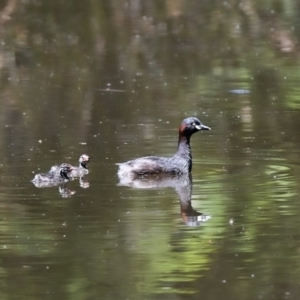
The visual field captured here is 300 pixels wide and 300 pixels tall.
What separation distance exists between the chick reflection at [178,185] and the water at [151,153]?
1.0 inches

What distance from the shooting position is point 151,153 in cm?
1171

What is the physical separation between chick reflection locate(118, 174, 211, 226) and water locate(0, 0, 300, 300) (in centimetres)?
3

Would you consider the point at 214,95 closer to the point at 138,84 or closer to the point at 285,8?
the point at 138,84

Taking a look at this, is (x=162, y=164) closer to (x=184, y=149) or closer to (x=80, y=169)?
(x=184, y=149)

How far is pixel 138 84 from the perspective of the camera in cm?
1697

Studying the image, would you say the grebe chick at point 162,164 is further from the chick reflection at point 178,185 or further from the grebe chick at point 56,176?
the grebe chick at point 56,176

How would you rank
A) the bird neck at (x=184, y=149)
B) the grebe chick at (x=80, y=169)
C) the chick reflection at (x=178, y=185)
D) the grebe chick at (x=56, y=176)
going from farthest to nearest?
the bird neck at (x=184, y=149) → the grebe chick at (x=80, y=169) → the grebe chick at (x=56, y=176) → the chick reflection at (x=178, y=185)

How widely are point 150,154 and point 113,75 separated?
21.4 ft

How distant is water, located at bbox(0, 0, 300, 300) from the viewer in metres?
7.30

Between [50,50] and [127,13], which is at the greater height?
[50,50]

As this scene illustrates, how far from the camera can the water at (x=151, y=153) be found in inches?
287

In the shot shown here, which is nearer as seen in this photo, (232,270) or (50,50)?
(232,270)

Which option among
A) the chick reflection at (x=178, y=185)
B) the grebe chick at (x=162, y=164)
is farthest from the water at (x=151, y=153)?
the grebe chick at (x=162, y=164)

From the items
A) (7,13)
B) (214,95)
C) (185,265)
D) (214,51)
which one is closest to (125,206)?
(185,265)
